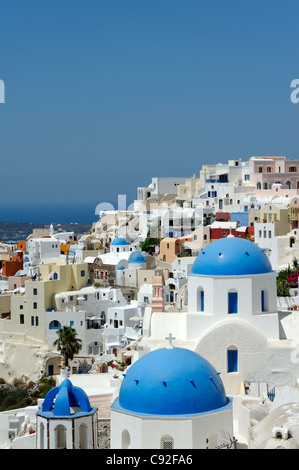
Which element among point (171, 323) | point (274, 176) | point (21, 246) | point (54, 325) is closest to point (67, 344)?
point (54, 325)

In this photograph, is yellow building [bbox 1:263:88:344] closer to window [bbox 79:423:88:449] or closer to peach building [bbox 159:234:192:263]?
peach building [bbox 159:234:192:263]

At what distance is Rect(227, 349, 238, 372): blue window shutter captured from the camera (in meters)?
22.0

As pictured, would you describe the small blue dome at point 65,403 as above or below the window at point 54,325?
above

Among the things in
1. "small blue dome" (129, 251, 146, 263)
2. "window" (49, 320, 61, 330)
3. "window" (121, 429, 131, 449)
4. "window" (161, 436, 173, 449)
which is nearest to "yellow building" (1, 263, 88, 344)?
"window" (49, 320, 61, 330)

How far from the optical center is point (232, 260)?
22.3m

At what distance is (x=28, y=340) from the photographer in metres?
40.2

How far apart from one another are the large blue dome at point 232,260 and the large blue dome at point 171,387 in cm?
652

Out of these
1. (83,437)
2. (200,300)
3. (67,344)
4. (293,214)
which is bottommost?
(67,344)

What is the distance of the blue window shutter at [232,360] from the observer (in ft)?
72.0

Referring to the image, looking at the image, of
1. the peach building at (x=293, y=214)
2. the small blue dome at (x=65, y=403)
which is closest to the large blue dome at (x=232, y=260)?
the small blue dome at (x=65, y=403)

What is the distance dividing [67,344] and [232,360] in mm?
16761

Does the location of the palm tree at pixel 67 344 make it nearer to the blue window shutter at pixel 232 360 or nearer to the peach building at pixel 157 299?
the peach building at pixel 157 299

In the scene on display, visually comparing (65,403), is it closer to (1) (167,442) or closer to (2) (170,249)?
(1) (167,442)

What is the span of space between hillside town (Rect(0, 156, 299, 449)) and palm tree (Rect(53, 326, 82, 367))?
368 mm
